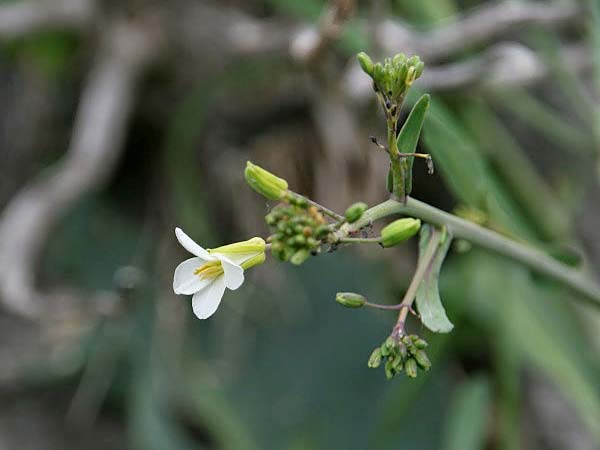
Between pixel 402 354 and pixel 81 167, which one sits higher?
pixel 402 354

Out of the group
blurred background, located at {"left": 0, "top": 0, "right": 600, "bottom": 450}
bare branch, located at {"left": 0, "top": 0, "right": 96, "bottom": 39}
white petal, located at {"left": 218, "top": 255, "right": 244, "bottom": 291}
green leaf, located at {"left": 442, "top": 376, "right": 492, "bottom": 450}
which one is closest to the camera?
white petal, located at {"left": 218, "top": 255, "right": 244, "bottom": 291}

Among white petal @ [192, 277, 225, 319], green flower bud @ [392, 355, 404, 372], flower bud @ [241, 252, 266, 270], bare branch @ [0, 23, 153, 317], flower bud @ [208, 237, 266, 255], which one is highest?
flower bud @ [208, 237, 266, 255]

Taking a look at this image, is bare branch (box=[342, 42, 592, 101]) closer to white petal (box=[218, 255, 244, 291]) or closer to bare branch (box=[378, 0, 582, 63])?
bare branch (box=[378, 0, 582, 63])

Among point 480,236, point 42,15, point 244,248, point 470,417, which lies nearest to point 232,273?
point 244,248

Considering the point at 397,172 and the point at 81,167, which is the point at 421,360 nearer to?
the point at 397,172

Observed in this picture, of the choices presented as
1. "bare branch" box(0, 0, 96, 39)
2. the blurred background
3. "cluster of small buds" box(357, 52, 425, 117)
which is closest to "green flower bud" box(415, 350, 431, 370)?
"cluster of small buds" box(357, 52, 425, 117)

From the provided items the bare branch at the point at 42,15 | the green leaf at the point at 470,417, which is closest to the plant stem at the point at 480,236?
the green leaf at the point at 470,417

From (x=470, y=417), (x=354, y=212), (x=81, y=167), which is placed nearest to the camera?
(x=354, y=212)

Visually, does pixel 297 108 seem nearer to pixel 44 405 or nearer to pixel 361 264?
pixel 361 264

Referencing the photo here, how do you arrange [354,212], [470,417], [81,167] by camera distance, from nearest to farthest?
[354,212]
[470,417]
[81,167]
